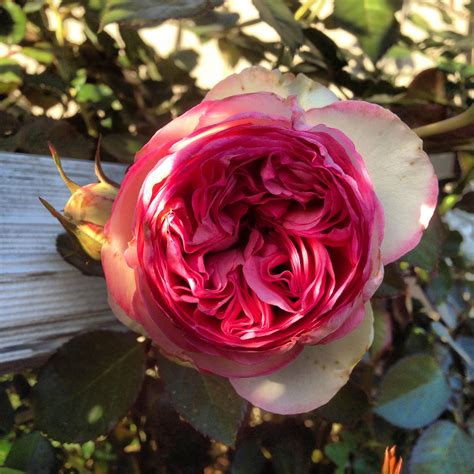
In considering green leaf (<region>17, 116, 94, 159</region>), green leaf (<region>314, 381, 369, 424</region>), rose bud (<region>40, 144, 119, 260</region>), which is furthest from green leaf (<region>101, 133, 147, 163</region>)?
green leaf (<region>314, 381, 369, 424</region>)

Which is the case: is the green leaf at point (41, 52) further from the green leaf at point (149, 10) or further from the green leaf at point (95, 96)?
the green leaf at point (149, 10)

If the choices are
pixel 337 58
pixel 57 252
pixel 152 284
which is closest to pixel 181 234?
pixel 152 284

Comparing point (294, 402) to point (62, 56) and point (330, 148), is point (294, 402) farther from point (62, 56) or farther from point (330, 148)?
point (62, 56)

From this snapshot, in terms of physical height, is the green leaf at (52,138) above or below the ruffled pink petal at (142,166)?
below

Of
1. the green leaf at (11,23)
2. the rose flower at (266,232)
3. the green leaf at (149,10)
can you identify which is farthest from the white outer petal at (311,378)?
the green leaf at (11,23)

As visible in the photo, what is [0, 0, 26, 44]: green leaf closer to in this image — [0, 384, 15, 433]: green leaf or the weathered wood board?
the weathered wood board
